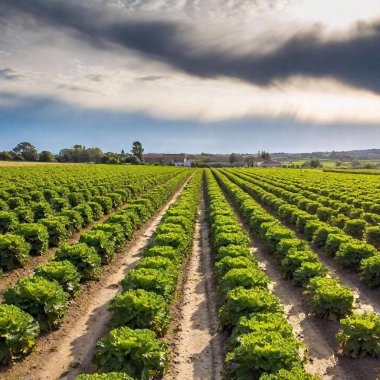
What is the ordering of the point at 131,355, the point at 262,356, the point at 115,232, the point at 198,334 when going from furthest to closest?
the point at 115,232
the point at 198,334
the point at 131,355
the point at 262,356

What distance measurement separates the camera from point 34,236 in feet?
56.1

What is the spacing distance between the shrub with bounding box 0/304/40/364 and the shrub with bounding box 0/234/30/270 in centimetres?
615

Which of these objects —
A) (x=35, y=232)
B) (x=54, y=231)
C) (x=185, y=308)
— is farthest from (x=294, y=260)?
(x=54, y=231)

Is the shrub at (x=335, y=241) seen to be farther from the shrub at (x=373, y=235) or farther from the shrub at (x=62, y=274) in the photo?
the shrub at (x=62, y=274)

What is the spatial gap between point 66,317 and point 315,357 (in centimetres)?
713

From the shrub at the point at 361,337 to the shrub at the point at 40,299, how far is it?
7451 mm

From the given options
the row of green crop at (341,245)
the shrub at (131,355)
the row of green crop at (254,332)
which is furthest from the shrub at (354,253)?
the shrub at (131,355)

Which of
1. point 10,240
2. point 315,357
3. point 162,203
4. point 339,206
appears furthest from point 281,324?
point 162,203

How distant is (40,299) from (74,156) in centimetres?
17031

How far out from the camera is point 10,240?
14.8 m

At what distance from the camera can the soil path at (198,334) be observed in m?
9.29

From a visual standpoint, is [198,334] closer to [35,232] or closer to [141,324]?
[141,324]

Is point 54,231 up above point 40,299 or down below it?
above

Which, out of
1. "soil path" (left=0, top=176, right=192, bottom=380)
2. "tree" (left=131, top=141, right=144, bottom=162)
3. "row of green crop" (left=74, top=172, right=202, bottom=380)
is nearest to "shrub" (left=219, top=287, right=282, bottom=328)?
"row of green crop" (left=74, top=172, right=202, bottom=380)
